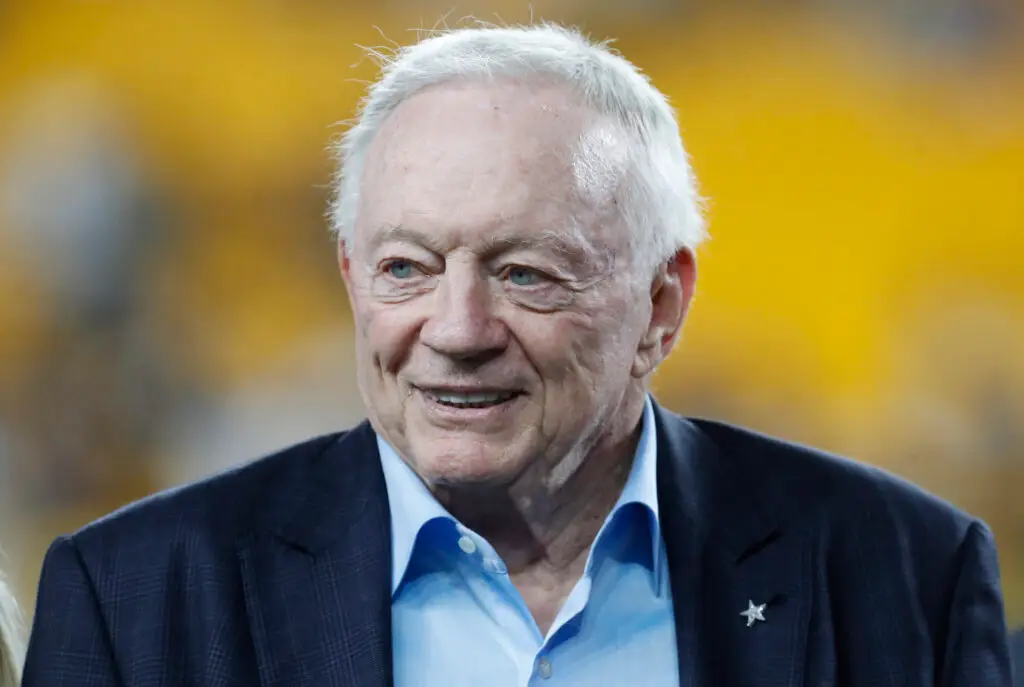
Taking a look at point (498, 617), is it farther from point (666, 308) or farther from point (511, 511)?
Result: point (666, 308)

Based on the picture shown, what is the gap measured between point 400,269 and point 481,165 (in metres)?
0.16

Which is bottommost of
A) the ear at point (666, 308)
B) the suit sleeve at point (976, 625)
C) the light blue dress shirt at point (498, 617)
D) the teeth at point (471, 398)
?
the suit sleeve at point (976, 625)

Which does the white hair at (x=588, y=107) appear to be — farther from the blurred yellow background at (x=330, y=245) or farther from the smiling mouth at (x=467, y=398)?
the blurred yellow background at (x=330, y=245)

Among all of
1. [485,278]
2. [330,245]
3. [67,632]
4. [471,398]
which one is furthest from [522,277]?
[330,245]

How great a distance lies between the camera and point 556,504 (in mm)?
1734

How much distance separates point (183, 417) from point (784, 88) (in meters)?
1.39

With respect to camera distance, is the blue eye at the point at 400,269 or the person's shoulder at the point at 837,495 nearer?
the blue eye at the point at 400,269

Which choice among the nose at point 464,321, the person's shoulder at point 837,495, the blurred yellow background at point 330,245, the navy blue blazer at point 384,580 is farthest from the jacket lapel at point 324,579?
the blurred yellow background at point 330,245

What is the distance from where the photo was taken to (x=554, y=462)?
1682 mm

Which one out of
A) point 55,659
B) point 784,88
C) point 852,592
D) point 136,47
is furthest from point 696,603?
point 136,47

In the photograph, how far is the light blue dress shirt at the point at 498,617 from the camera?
1.67m

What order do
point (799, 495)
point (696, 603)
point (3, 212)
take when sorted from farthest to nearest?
point (3, 212)
point (799, 495)
point (696, 603)

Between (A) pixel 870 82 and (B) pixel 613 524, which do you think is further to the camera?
(A) pixel 870 82

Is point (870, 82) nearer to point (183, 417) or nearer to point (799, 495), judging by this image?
point (799, 495)
